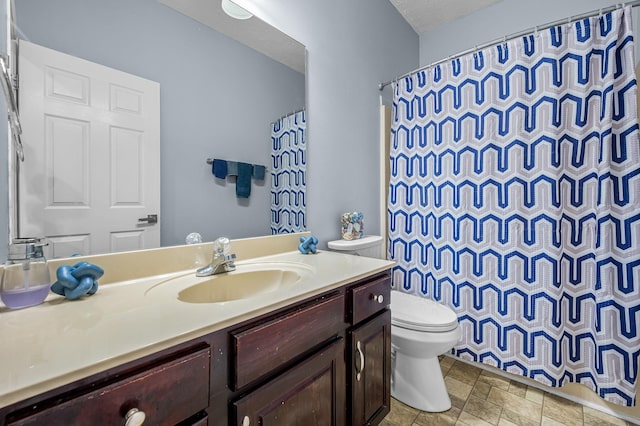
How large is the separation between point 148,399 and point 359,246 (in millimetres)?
1318

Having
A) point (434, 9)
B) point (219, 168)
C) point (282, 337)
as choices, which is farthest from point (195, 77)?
point (434, 9)

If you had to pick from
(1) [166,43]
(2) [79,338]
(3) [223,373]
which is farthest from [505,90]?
(2) [79,338]

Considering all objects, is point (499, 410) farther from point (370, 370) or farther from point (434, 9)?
point (434, 9)

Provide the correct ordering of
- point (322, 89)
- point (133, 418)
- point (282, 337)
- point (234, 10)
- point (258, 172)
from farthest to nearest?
point (322, 89)
point (258, 172)
point (234, 10)
point (282, 337)
point (133, 418)

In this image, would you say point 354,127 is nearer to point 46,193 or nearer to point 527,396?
point 46,193

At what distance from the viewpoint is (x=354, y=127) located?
6.22ft

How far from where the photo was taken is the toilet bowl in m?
1.41

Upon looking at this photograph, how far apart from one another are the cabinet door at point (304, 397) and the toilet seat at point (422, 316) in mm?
578

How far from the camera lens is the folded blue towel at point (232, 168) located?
1.24m

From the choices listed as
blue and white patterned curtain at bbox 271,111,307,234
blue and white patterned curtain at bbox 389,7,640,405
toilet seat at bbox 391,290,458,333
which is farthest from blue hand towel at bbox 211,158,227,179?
blue and white patterned curtain at bbox 389,7,640,405

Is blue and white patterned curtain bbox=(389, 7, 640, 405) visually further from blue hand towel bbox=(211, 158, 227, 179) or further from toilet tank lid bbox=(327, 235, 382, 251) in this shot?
blue hand towel bbox=(211, 158, 227, 179)

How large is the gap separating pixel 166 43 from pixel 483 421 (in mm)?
2191

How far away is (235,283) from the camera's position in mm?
1075

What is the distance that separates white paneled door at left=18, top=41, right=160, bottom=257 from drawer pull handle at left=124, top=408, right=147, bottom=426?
23.6 inches
